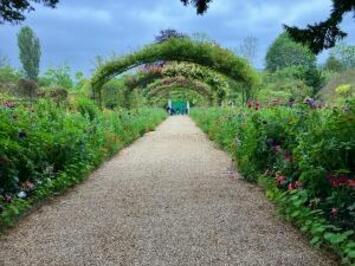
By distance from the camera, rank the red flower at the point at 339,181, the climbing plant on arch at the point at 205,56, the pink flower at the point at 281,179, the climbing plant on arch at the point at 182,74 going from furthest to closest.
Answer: the climbing plant on arch at the point at 182,74, the climbing plant on arch at the point at 205,56, the pink flower at the point at 281,179, the red flower at the point at 339,181

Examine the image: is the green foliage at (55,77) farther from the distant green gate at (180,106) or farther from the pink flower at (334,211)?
the pink flower at (334,211)

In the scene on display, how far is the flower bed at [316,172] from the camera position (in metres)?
4.30

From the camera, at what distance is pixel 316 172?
4898 mm

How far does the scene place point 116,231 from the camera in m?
5.21

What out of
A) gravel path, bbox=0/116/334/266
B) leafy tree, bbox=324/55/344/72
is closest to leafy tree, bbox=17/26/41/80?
leafy tree, bbox=324/55/344/72

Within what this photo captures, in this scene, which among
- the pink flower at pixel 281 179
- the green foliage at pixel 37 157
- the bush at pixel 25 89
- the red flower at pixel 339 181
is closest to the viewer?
the red flower at pixel 339 181

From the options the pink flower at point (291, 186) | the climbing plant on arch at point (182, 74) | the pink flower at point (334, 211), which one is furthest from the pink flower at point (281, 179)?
the climbing plant on arch at point (182, 74)

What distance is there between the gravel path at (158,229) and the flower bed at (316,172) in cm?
22

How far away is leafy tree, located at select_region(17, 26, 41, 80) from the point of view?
71.8 meters

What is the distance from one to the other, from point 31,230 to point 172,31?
1387 inches

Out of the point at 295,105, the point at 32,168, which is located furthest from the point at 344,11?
the point at 32,168

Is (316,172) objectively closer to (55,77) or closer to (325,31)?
(325,31)

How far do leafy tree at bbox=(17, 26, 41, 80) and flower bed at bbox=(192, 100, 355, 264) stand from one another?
67007 mm

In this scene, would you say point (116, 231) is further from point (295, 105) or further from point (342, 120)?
point (295, 105)
